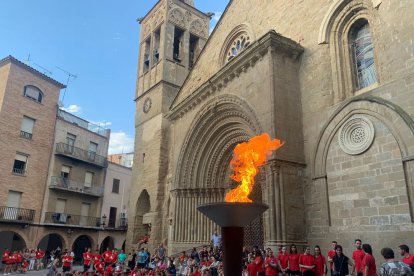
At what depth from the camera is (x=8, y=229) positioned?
2084 cm

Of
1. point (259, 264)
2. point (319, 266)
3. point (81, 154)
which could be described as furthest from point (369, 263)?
point (81, 154)

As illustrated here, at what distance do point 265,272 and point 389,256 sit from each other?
3.98 meters

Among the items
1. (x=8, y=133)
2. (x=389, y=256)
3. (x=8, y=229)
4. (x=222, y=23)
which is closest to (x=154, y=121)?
(x=222, y=23)

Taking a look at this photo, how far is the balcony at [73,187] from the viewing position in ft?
78.1

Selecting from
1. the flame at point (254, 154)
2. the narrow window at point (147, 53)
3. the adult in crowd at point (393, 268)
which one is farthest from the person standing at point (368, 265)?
the narrow window at point (147, 53)

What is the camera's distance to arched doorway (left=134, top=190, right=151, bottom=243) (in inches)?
804

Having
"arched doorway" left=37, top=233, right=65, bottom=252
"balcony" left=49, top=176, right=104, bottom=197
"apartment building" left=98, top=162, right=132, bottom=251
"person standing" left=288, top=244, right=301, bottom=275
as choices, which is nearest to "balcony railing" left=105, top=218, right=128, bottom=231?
"apartment building" left=98, top=162, right=132, bottom=251

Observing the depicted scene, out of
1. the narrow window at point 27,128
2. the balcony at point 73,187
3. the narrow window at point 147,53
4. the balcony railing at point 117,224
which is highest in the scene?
the narrow window at point 147,53

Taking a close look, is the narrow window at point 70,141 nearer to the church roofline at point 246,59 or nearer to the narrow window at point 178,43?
the narrow window at point 178,43

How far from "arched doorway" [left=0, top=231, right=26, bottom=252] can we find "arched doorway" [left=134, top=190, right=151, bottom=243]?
729 centimetres

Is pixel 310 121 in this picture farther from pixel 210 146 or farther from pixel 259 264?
pixel 210 146

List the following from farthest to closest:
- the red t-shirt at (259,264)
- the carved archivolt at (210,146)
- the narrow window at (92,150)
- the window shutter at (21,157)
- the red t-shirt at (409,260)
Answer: the narrow window at (92,150)
the window shutter at (21,157)
the carved archivolt at (210,146)
the red t-shirt at (259,264)
the red t-shirt at (409,260)

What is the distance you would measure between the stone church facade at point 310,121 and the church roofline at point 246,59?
4 centimetres

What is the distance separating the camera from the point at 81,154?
26.3m
